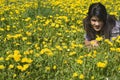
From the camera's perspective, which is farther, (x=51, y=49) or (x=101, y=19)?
(x=101, y=19)

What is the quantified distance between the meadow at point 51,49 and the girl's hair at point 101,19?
0.72ft

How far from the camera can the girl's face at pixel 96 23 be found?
17.9ft

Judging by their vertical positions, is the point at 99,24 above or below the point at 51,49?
above

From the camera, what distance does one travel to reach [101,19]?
545 cm

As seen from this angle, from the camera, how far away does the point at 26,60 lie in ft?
15.3

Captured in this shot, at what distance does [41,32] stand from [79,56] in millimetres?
1567

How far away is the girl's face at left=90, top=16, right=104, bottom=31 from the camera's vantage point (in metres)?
5.45

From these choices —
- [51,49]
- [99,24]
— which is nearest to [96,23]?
[99,24]

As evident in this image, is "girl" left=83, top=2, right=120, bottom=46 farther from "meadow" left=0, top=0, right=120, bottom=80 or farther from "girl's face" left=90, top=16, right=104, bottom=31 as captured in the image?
"meadow" left=0, top=0, right=120, bottom=80

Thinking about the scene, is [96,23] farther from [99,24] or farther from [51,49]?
[51,49]

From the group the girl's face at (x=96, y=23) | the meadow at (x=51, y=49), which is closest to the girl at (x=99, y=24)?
the girl's face at (x=96, y=23)

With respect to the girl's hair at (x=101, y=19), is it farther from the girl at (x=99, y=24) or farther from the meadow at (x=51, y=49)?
the meadow at (x=51, y=49)

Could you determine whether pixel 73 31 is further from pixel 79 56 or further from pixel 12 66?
pixel 12 66

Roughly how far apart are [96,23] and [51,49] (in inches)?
30.1
